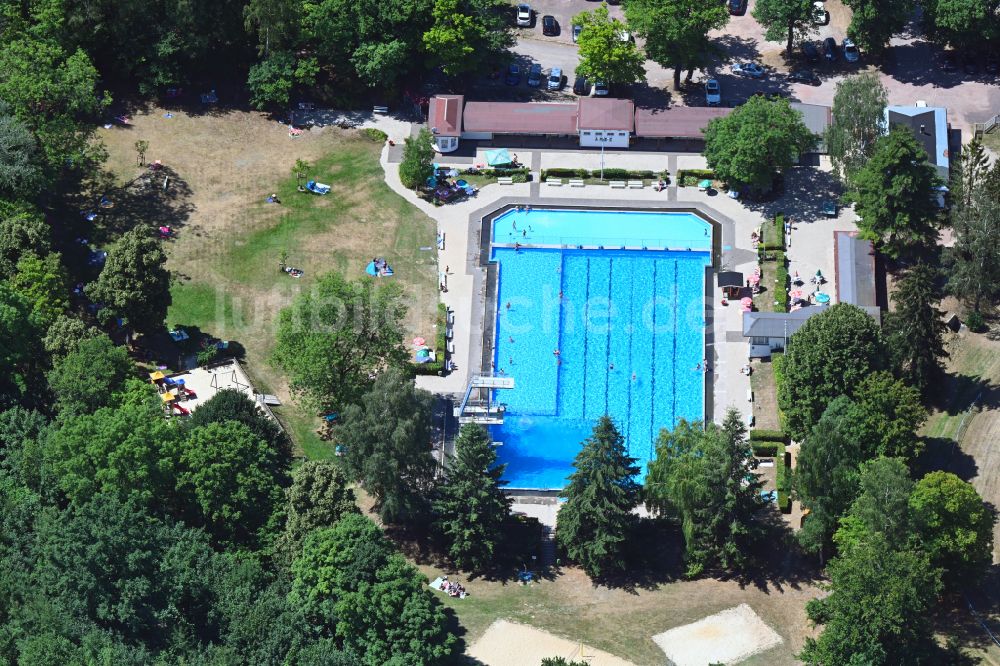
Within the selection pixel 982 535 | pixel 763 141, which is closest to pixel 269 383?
pixel 763 141

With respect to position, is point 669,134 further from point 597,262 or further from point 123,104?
point 123,104

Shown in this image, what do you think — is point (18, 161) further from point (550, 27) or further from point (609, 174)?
point (550, 27)

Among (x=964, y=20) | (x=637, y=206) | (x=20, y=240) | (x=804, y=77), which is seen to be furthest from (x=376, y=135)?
(x=964, y=20)

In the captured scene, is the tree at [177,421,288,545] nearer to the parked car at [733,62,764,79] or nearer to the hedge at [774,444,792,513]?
the hedge at [774,444,792,513]

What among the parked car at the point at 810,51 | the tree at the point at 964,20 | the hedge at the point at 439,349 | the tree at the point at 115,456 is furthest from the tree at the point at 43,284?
the tree at the point at 964,20

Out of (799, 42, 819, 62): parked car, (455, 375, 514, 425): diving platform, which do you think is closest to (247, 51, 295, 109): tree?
(455, 375, 514, 425): diving platform

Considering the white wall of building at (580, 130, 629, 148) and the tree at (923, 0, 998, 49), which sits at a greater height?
the tree at (923, 0, 998, 49)

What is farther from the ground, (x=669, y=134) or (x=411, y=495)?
(x=669, y=134)
